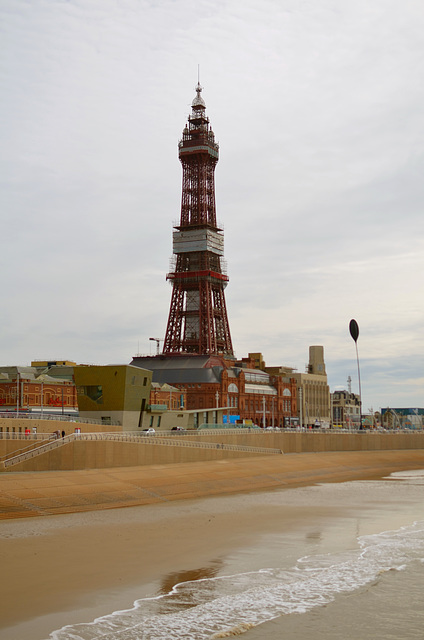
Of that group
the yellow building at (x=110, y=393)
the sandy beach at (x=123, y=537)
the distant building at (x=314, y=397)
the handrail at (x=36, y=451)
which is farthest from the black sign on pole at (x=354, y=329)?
the distant building at (x=314, y=397)

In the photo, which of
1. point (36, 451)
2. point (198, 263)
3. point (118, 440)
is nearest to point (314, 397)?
point (198, 263)

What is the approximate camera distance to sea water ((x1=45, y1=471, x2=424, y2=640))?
1462 cm

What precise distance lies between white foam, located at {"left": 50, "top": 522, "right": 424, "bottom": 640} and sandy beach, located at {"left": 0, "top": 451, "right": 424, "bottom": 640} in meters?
0.81

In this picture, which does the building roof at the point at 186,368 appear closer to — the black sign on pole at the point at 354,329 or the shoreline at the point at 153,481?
the black sign on pole at the point at 354,329

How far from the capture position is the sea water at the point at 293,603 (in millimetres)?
14625

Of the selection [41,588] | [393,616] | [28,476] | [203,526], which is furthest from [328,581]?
[28,476]

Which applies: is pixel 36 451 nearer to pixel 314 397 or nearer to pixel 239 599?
pixel 239 599

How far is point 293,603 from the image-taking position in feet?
55.2

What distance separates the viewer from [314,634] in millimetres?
14422

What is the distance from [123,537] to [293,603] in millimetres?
10978

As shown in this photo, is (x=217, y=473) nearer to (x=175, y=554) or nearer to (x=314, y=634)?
(x=175, y=554)

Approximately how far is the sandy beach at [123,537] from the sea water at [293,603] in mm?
870

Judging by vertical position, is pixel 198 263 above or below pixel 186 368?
above

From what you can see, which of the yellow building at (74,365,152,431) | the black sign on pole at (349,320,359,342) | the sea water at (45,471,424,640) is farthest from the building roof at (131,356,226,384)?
the sea water at (45,471,424,640)
